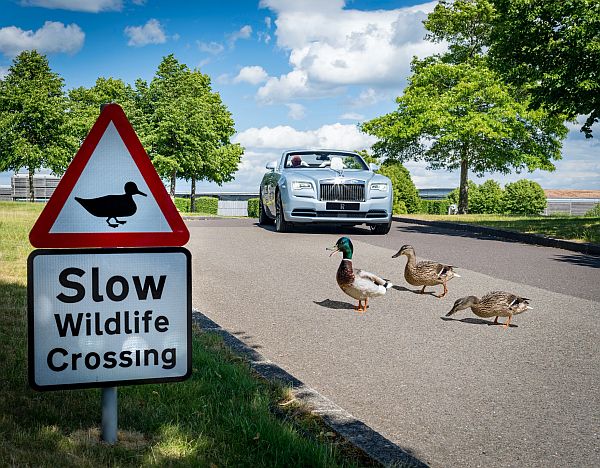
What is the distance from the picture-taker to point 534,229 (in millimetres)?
17281

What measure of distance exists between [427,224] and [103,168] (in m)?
19.7

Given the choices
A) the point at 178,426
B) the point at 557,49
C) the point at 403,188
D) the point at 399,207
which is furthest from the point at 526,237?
the point at 403,188

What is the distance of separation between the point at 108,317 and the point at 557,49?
16878 mm

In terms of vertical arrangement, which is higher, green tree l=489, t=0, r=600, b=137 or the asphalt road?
green tree l=489, t=0, r=600, b=137

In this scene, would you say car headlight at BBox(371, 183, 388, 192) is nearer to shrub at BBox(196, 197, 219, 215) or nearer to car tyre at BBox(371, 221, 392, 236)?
car tyre at BBox(371, 221, 392, 236)

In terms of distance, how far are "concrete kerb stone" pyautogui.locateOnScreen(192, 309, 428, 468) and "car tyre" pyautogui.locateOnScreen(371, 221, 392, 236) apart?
11.9m

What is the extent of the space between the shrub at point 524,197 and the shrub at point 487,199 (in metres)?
0.45

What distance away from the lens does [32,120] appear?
47875 mm

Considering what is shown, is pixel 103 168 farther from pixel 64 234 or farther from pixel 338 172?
pixel 338 172

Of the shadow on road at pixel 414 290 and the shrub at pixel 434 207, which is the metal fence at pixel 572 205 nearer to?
the shrub at pixel 434 207

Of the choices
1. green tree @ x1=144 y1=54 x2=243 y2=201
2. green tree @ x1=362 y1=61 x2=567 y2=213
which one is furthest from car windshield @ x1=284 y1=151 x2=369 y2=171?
green tree @ x1=144 y1=54 x2=243 y2=201

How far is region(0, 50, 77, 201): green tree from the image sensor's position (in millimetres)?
46625

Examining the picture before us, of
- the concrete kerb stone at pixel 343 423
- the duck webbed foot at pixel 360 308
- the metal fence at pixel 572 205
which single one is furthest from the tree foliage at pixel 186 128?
the concrete kerb stone at pixel 343 423

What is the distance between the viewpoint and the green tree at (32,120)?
4662 centimetres
